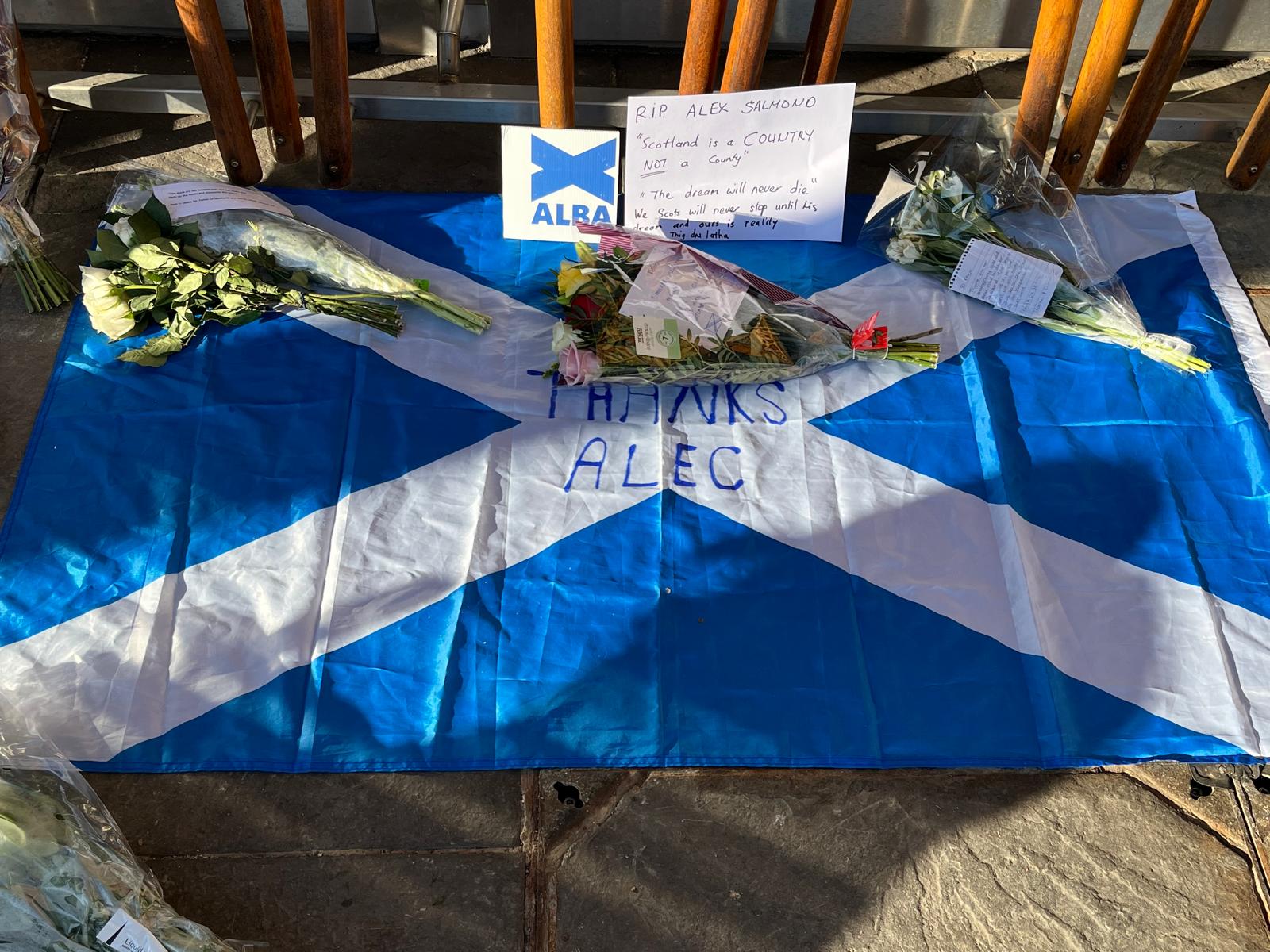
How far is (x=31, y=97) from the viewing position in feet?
8.37

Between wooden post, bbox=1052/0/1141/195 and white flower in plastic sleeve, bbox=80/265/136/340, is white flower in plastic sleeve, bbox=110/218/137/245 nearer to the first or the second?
white flower in plastic sleeve, bbox=80/265/136/340

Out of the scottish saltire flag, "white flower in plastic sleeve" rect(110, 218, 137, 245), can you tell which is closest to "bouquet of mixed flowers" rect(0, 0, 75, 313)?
the scottish saltire flag

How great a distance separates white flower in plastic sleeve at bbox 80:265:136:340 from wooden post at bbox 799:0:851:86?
164cm

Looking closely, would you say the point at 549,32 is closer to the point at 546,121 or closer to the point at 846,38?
the point at 546,121

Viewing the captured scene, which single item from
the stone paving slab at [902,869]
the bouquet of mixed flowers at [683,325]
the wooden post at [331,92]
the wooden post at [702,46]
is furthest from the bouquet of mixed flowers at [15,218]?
the stone paving slab at [902,869]

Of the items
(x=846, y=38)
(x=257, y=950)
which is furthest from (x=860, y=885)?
(x=846, y=38)

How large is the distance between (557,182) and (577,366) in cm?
51

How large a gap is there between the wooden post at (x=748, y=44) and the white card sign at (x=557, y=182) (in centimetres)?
34

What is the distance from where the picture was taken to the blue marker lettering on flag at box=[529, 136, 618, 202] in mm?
2299

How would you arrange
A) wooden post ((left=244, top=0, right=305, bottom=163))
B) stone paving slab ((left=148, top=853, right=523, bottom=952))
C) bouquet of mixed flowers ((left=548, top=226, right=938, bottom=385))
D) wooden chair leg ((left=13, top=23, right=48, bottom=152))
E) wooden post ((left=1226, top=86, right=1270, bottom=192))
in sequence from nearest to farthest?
stone paving slab ((left=148, top=853, right=523, bottom=952)), bouquet of mixed flowers ((left=548, top=226, right=938, bottom=385)), wooden post ((left=244, top=0, right=305, bottom=163)), wooden chair leg ((left=13, top=23, right=48, bottom=152)), wooden post ((left=1226, top=86, right=1270, bottom=192))

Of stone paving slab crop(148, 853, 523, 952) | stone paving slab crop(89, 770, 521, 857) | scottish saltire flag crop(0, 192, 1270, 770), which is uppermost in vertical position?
scottish saltire flag crop(0, 192, 1270, 770)

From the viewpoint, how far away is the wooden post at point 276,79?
2.35 m

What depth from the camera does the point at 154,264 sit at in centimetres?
215

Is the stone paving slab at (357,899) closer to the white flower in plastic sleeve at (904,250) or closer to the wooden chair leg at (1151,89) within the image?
the white flower in plastic sleeve at (904,250)
